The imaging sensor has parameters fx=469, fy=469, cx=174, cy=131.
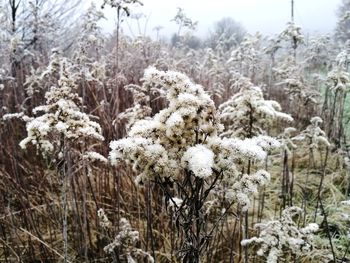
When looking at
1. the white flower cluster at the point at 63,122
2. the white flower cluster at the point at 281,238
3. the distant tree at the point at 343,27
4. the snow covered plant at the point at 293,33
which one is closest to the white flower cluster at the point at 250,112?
the white flower cluster at the point at 281,238

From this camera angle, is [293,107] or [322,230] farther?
[293,107]

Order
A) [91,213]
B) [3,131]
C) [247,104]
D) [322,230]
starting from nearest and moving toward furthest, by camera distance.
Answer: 1. [247,104]
2. [91,213]
3. [322,230]
4. [3,131]

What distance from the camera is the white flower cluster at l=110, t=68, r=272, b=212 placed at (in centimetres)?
148

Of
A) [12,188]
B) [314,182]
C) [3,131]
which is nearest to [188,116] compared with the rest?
[12,188]

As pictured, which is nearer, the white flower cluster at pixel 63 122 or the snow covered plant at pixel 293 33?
the white flower cluster at pixel 63 122

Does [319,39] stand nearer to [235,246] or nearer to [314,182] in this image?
[314,182]

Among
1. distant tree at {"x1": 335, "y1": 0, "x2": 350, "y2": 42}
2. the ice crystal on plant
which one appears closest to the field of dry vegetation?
the ice crystal on plant

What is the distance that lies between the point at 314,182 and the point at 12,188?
Answer: 2932mm

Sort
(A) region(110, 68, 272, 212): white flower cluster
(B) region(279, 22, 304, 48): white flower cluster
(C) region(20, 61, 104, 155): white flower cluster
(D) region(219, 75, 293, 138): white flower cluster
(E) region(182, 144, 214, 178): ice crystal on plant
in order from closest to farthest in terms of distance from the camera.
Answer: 1. (E) region(182, 144, 214, 178): ice crystal on plant
2. (A) region(110, 68, 272, 212): white flower cluster
3. (C) region(20, 61, 104, 155): white flower cluster
4. (D) region(219, 75, 293, 138): white flower cluster
5. (B) region(279, 22, 304, 48): white flower cluster

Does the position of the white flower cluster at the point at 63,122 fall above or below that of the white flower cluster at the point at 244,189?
above

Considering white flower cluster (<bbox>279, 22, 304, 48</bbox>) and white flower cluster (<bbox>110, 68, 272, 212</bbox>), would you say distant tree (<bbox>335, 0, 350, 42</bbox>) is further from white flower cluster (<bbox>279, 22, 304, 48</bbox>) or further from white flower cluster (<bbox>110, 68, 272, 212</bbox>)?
white flower cluster (<bbox>110, 68, 272, 212</bbox>)

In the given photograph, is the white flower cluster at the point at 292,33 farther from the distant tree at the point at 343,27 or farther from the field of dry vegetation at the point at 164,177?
the distant tree at the point at 343,27

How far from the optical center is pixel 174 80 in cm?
157

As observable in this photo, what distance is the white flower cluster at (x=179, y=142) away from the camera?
1.48m
